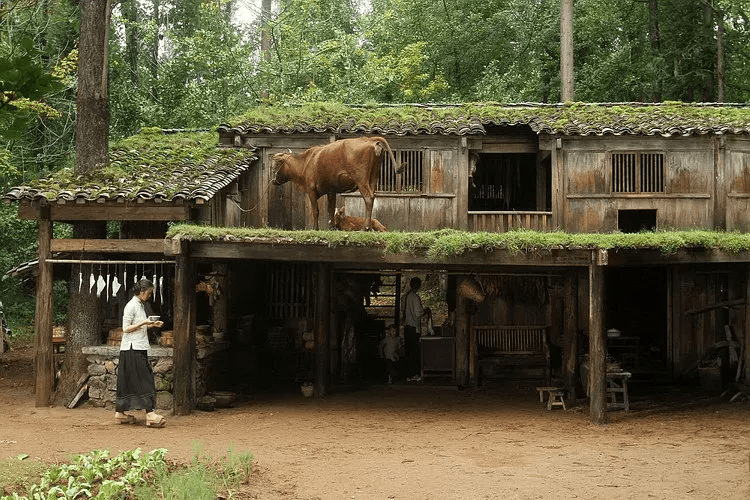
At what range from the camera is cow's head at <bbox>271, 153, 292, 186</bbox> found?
1500 centimetres

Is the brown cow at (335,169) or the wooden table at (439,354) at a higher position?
the brown cow at (335,169)

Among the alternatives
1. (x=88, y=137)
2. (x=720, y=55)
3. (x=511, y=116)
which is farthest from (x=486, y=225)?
(x=720, y=55)

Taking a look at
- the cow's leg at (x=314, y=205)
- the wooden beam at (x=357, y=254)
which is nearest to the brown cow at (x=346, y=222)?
the cow's leg at (x=314, y=205)

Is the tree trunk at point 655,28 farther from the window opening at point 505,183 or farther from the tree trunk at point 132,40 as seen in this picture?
the tree trunk at point 132,40

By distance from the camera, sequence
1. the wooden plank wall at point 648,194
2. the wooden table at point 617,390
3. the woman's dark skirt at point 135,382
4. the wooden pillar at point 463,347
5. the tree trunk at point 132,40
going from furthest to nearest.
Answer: the tree trunk at point 132,40
the wooden pillar at point 463,347
the wooden plank wall at point 648,194
the wooden table at point 617,390
the woman's dark skirt at point 135,382

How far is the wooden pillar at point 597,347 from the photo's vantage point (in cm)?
1327

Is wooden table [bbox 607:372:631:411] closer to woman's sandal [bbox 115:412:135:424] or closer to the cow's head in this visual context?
the cow's head

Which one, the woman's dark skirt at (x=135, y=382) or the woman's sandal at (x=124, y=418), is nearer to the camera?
the woman's dark skirt at (x=135, y=382)

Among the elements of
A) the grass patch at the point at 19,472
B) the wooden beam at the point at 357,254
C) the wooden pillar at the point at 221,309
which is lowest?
the grass patch at the point at 19,472

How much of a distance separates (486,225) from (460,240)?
3.03m

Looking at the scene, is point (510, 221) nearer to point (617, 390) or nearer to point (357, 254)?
point (617, 390)

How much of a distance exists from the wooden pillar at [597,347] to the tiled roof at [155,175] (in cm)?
650

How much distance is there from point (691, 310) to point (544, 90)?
14161 millimetres

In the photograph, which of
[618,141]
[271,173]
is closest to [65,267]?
[271,173]
